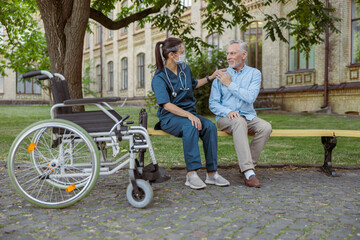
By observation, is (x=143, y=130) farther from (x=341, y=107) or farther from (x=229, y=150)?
(x=341, y=107)

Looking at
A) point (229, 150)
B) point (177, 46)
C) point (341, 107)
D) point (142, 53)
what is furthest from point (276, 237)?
point (142, 53)

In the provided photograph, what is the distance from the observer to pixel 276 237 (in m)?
2.82

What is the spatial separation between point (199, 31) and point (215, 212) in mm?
21171

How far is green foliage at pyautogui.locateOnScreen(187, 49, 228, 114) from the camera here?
16.6 meters

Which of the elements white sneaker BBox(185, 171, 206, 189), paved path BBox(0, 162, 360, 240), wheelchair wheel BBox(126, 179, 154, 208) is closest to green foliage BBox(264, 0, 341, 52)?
paved path BBox(0, 162, 360, 240)

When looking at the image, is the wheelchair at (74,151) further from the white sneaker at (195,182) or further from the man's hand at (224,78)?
the man's hand at (224,78)

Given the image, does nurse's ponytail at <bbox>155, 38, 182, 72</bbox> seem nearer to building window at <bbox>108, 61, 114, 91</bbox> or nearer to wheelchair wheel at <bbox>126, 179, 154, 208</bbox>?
wheelchair wheel at <bbox>126, 179, 154, 208</bbox>

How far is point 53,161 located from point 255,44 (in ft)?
58.9

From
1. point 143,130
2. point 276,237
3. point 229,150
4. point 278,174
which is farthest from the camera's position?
point 229,150

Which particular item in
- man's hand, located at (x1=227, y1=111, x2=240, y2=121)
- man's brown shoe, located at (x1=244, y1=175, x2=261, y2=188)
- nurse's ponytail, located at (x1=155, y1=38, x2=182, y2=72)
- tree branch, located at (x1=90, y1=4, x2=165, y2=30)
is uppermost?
tree branch, located at (x1=90, y1=4, x2=165, y2=30)

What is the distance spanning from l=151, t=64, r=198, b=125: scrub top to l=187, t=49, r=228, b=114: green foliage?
11709mm

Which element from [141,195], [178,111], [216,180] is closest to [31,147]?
[141,195]

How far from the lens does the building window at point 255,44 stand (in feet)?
66.3

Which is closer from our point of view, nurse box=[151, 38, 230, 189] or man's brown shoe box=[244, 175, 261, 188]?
nurse box=[151, 38, 230, 189]
